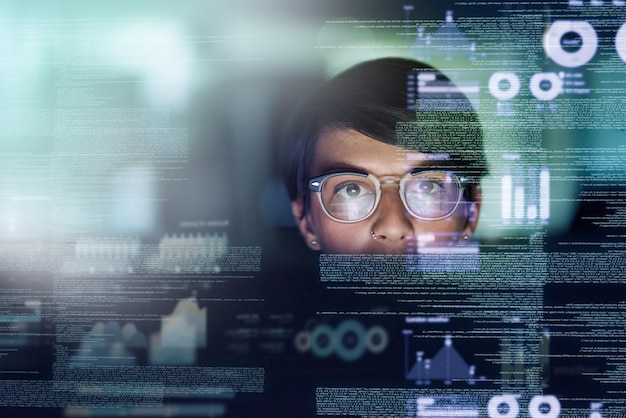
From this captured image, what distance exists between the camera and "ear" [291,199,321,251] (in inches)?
64.7

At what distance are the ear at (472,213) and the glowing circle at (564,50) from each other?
1.44 feet

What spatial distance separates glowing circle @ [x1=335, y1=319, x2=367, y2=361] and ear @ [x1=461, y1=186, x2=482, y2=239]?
0.41m

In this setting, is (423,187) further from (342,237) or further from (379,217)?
(342,237)

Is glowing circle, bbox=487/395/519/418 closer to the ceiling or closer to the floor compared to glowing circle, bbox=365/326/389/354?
closer to the floor

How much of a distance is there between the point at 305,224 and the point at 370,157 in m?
0.27

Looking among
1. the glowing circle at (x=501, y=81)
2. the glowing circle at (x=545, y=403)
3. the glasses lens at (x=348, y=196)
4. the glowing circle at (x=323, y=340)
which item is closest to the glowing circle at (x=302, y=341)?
the glowing circle at (x=323, y=340)

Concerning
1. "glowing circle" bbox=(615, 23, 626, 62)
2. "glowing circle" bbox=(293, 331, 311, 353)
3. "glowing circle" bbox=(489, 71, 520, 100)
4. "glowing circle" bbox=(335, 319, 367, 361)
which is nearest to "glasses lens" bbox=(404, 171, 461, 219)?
"glowing circle" bbox=(489, 71, 520, 100)

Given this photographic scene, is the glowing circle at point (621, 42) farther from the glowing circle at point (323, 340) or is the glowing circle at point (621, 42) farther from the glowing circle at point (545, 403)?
the glowing circle at point (323, 340)

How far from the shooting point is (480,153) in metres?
1.63

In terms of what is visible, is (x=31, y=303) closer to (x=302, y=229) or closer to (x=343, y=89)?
(x=302, y=229)

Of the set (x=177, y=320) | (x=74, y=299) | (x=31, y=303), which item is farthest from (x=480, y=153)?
(x=31, y=303)

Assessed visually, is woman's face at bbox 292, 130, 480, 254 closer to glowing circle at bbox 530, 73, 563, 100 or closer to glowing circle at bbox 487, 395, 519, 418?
glowing circle at bbox 530, 73, 563, 100

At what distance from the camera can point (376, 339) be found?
1643mm

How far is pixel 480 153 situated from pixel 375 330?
591mm
